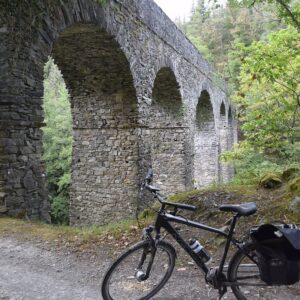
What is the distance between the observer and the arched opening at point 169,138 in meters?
11.1

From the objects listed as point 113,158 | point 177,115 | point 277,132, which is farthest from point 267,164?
point 113,158

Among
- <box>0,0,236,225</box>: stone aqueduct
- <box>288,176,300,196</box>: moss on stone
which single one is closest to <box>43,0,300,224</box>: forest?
<box>288,176,300,196</box>: moss on stone

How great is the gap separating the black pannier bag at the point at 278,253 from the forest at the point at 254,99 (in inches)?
114

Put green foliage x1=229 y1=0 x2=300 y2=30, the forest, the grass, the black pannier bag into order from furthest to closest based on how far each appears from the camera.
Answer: the forest < green foliage x1=229 y1=0 x2=300 y2=30 < the grass < the black pannier bag

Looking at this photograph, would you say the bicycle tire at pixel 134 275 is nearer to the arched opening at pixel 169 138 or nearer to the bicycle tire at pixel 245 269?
the bicycle tire at pixel 245 269

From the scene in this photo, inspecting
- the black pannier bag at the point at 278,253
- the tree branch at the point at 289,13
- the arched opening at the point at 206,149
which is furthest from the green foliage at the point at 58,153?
the black pannier bag at the point at 278,253

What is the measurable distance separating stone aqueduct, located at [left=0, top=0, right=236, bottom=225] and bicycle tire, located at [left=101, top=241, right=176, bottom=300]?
2.48 m

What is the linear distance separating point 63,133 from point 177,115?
6981 millimetres

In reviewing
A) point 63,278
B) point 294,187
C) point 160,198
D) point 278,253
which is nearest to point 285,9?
point 294,187

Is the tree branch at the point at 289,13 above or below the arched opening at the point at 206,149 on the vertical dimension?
above

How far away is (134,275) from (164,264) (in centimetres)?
24

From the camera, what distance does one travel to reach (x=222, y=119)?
72.7 ft

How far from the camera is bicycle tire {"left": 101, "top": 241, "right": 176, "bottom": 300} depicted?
8.08 ft

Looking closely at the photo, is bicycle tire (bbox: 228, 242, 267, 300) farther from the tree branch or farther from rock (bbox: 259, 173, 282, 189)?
the tree branch
